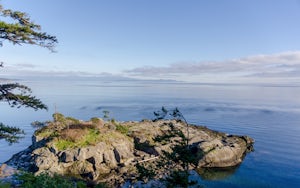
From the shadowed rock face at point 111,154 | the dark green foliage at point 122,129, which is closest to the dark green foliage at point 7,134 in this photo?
the shadowed rock face at point 111,154

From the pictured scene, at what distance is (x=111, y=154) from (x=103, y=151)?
1351 mm

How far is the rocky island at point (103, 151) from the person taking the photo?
40375 millimetres

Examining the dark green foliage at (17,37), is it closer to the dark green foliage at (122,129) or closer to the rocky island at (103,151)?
the rocky island at (103,151)

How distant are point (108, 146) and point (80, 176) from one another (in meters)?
7.17

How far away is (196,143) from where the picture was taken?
5022cm

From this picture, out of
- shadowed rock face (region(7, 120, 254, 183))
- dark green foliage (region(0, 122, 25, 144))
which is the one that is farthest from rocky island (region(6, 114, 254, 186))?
dark green foliage (region(0, 122, 25, 144))

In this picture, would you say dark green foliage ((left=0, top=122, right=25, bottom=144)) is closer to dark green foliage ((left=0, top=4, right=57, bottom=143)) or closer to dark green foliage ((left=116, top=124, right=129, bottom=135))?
dark green foliage ((left=0, top=4, right=57, bottom=143))

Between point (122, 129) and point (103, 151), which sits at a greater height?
point (122, 129)

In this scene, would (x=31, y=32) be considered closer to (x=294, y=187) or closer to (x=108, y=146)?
(x=108, y=146)

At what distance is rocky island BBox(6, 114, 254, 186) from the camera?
40.4 meters

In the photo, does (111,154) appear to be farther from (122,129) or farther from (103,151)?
(122,129)

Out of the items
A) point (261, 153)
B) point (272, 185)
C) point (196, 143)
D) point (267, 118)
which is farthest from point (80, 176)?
point (267, 118)

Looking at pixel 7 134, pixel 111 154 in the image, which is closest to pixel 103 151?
pixel 111 154

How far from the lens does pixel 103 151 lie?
43688 millimetres
